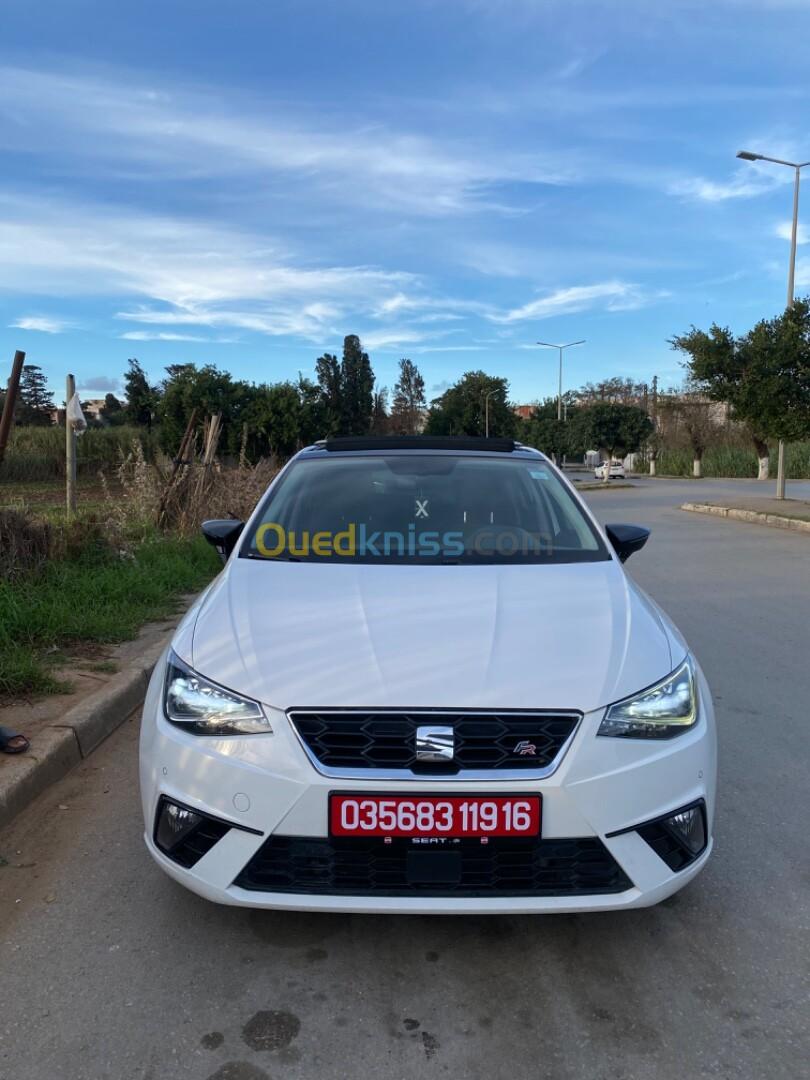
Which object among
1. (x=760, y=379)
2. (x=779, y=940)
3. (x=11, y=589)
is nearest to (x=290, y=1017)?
(x=779, y=940)

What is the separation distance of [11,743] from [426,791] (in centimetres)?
228

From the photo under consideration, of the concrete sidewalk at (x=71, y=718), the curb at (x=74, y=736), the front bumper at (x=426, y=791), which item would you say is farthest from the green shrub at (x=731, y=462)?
the front bumper at (x=426, y=791)

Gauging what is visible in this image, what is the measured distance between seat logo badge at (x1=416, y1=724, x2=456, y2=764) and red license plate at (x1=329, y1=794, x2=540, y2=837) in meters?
0.10

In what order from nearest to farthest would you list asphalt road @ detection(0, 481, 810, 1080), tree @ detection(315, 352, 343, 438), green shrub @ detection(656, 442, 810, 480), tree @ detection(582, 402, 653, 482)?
asphalt road @ detection(0, 481, 810, 1080) < green shrub @ detection(656, 442, 810, 480) < tree @ detection(582, 402, 653, 482) < tree @ detection(315, 352, 343, 438)

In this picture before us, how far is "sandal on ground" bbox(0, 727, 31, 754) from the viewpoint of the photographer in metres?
3.48

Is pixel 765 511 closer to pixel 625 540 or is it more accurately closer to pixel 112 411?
pixel 625 540

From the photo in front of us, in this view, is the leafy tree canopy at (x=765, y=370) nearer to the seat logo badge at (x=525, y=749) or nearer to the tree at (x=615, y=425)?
the seat logo badge at (x=525, y=749)

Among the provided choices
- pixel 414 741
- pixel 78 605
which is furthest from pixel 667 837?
pixel 78 605

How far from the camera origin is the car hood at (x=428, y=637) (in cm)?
224

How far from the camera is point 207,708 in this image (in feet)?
7.66

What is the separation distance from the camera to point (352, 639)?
8.16 ft

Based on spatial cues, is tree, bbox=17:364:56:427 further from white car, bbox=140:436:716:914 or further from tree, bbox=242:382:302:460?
white car, bbox=140:436:716:914

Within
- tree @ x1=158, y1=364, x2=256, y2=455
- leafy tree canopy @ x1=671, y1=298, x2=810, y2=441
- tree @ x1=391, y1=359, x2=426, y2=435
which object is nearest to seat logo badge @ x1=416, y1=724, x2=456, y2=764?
leafy tree canopy @ x1=671, y1=298, x2=810, y2=441

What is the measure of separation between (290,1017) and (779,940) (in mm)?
1496
